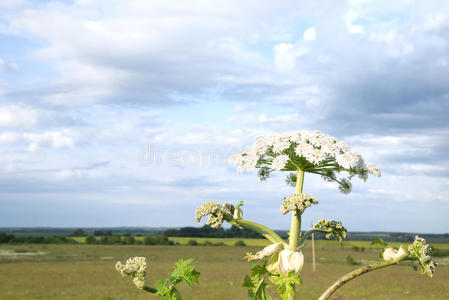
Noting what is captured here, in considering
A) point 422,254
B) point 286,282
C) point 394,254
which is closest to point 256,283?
point 286,282

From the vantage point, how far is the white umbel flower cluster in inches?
176

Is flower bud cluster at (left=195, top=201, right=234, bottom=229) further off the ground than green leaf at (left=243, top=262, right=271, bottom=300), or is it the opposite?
flower bud cluster at (left=195, top=201, right=234, bottom=229)

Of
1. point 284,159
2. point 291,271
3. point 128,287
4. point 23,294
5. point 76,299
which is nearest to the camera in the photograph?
point 291,271

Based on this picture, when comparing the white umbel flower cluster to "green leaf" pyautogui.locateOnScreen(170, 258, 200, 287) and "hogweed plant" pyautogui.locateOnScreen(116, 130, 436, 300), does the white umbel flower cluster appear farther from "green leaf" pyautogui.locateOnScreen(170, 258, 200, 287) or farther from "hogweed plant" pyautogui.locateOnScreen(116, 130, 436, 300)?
"green leaf" pyautogui.locateOnScreen(170, 258, 200, 287)

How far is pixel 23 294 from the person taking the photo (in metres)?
26.1

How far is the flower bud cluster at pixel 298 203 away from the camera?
412cm

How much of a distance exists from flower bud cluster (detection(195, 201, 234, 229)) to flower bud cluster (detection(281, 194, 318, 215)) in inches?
25.3

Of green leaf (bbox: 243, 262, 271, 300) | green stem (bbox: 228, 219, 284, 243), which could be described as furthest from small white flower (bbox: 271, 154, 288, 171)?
green leaf (bbox: 243, 262, 271, 300)

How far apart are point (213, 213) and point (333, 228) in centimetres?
124

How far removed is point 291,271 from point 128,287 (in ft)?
90.4

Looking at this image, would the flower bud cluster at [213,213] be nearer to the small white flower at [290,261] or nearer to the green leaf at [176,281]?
the green leaf at [176,281]

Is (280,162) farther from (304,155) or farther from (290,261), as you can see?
(290,261)

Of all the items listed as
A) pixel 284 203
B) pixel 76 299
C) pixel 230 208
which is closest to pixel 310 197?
pixel 284 203

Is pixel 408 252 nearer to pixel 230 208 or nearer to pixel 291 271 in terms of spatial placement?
pixel 291 271
